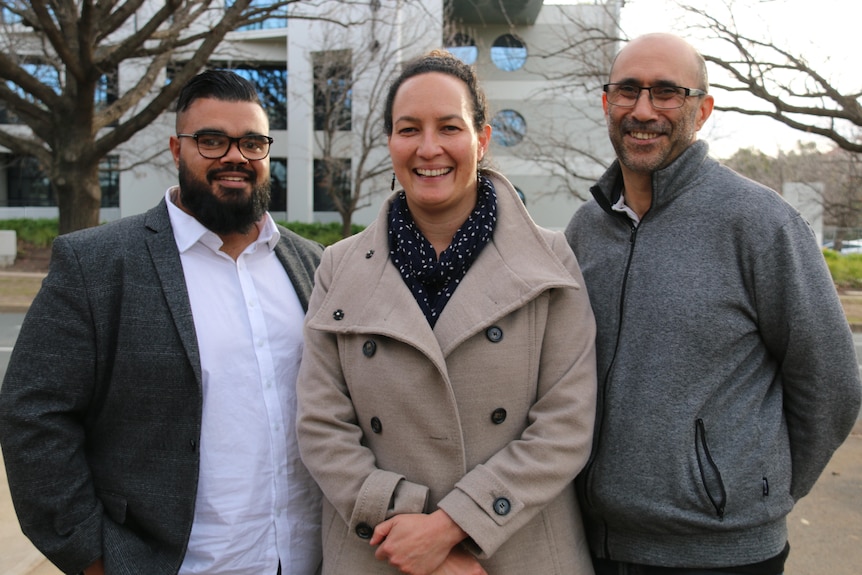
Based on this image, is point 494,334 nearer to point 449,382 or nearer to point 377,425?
point 449,382

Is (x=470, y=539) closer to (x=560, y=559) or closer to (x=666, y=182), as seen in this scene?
(x=560, y=559)

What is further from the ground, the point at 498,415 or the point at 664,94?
the point at 664,94

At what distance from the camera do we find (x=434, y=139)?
2232 millimetres

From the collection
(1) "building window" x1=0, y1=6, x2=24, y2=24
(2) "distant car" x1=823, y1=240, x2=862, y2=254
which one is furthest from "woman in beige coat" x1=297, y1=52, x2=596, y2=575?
(2) "distant car" x1=823, y1=240, x2=862, y2=254

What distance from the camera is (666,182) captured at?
2.36m

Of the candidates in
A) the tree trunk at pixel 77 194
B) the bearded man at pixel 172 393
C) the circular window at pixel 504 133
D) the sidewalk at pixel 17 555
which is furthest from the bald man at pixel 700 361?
the circular window at pixel 504 133

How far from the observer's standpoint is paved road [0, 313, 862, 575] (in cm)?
416

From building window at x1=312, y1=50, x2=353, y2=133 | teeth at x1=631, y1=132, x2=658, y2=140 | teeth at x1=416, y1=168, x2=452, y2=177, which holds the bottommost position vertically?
teeth at x1=416, y1=168, x2=452, y2=177

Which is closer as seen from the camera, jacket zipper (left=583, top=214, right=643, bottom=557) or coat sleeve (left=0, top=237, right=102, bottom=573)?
coat sleeve (left=0, top=237, right=102, bottom=573)

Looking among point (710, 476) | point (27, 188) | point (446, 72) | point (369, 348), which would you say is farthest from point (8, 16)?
point (27, 188)

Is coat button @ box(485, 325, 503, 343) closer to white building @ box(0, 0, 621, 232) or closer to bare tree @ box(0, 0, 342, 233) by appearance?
bare tree @ box(0, 0, 342, 233)

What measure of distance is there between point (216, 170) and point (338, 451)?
1184 mm

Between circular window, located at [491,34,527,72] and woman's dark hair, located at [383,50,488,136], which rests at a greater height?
circular window, located at [491,34,527,72]

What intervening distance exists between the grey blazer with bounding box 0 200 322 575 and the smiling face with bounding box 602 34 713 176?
1.69m
